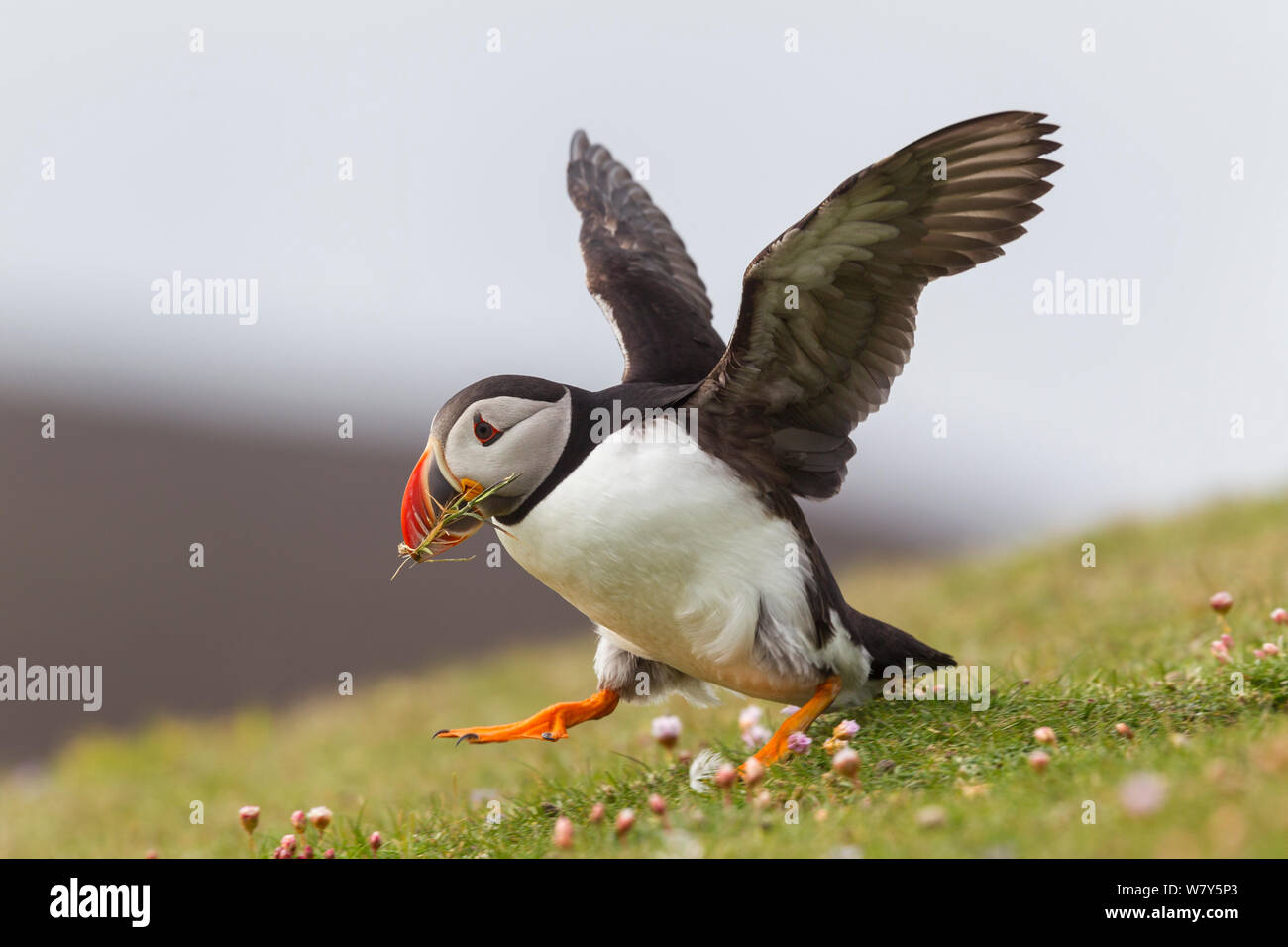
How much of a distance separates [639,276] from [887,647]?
9.40 ft

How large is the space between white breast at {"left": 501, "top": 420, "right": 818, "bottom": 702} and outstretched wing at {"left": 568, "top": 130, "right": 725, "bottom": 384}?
56.3 inches

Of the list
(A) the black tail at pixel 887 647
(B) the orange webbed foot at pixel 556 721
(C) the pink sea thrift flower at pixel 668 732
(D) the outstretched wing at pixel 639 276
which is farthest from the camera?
(D) the outstretched wing at pixel 639 276

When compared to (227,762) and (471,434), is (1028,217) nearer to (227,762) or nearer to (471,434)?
(471,434)

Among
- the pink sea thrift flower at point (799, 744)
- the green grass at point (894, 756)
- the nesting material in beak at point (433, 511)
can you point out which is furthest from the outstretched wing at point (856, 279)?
the green grass at point (894, 756)

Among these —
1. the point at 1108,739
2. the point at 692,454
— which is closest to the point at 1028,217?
the point at 692,454

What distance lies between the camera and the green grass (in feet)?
12.2

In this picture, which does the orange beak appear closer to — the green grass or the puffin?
the puffin

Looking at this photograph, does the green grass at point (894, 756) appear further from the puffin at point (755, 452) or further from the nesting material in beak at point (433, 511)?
the nesting material in beak at point (433, 511)

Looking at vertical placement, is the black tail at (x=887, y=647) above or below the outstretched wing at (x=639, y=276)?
below

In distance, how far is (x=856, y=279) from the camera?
17.2 feet

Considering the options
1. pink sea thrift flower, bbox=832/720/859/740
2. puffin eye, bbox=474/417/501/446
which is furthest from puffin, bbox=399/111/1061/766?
pink sea thrift flower, bbox=832/720/859/740

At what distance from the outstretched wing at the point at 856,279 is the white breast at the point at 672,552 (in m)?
0.37

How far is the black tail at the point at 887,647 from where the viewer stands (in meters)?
5.76
